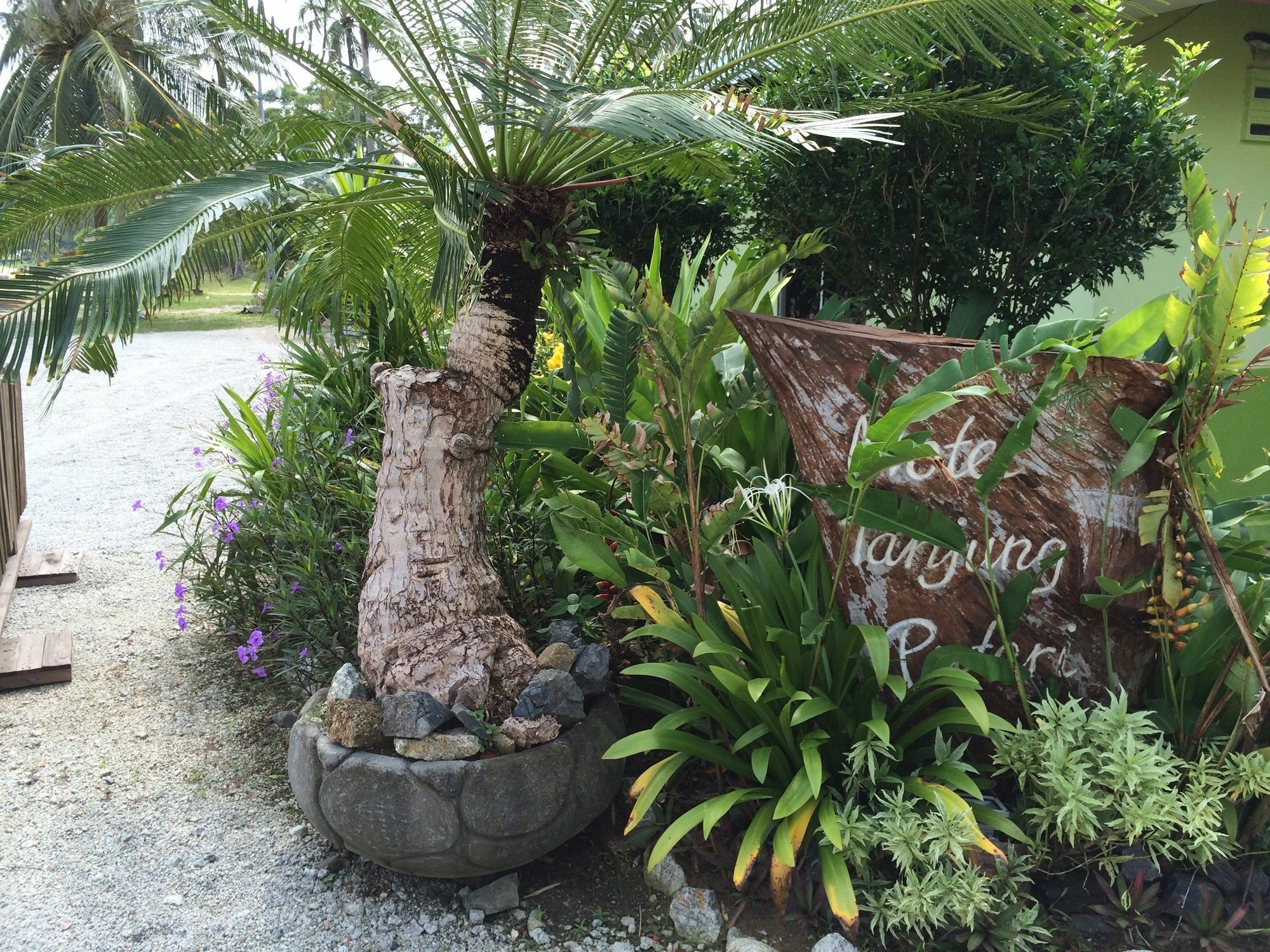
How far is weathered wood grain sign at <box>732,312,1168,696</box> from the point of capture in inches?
95.3

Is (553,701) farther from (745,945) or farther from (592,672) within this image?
(745,945)

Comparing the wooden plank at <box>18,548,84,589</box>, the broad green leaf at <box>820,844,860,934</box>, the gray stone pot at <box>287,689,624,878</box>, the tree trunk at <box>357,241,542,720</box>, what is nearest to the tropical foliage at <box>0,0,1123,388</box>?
the tree trunk at <box>357,241,542,720</box>

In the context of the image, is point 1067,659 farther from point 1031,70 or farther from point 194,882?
point 194,882

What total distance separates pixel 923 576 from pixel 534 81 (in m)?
1.65

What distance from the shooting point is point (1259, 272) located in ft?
6.93

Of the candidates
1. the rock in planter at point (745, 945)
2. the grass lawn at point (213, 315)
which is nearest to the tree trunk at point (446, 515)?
the rock in planter at point (745, 945)

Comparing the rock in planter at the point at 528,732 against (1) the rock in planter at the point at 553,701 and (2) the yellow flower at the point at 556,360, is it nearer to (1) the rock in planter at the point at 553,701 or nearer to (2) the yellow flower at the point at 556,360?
(1) the rock in planter at the point at 553,701

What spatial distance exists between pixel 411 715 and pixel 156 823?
3.72 feet

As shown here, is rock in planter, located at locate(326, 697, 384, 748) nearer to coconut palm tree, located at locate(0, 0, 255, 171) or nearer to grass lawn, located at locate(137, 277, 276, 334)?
grass lawn, located at locate(137, 277, 276, 334)

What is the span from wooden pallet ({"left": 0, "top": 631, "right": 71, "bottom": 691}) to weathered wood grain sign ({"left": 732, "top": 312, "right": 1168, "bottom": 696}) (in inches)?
129

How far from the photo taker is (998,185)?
3465 millimetres

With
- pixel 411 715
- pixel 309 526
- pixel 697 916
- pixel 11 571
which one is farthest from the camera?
pixel 11 571

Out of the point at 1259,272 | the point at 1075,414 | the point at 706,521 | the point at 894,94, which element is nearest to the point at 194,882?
the point at 706,521

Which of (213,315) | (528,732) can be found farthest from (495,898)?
(213,315)
